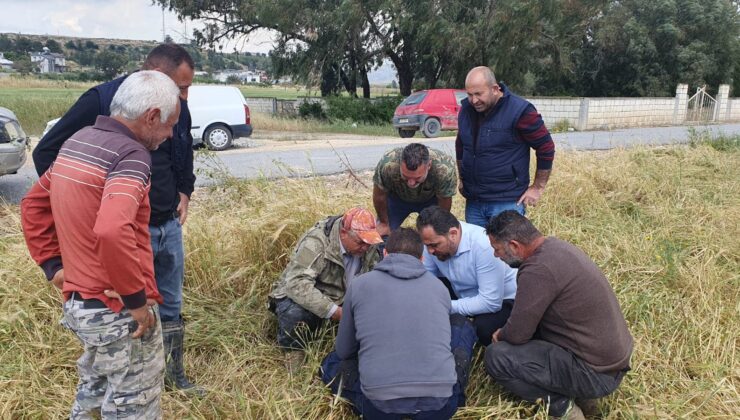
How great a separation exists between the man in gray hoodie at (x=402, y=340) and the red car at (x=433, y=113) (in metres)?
13.9

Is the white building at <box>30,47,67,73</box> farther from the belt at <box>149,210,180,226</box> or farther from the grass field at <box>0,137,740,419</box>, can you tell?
the belt at <box>149,210,180,226</box>

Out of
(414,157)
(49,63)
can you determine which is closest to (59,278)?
(414,157)

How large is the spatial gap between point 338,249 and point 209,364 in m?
0.99

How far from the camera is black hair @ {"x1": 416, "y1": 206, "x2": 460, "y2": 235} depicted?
3.11 m

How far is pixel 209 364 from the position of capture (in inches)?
132

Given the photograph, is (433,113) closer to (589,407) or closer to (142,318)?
(589,407)

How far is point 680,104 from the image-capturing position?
22.8 meters

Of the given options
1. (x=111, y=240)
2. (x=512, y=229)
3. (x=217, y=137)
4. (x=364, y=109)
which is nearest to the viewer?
(x=111, y=240)

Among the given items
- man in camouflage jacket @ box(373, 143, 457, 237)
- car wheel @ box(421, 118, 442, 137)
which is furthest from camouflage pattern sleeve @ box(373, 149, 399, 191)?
car wheel @ box(421, 118, 442, 137)

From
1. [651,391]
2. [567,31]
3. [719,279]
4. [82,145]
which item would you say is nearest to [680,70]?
[567,31]

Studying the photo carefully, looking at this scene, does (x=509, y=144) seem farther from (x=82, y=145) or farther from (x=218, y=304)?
(x=82, y=145)

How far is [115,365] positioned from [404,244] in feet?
4.26

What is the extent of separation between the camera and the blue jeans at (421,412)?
8.25 feet

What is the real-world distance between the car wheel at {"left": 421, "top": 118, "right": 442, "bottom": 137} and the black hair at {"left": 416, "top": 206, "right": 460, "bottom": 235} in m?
13.2
